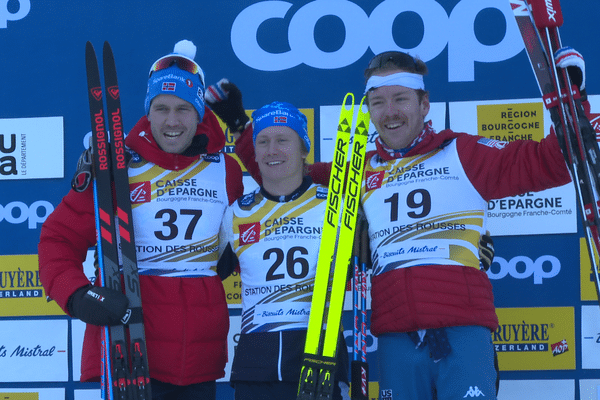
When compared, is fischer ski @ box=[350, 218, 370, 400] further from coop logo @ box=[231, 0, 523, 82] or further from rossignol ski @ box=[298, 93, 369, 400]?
coop logo @ box=[231, 0, 523, 82]

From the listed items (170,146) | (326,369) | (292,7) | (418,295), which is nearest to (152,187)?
(170,146)

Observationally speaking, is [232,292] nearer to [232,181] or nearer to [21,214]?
[232,181]

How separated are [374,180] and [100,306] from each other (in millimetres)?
1131

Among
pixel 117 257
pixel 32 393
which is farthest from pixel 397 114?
pixel 32 393

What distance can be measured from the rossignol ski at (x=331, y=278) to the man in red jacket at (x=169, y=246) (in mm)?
406

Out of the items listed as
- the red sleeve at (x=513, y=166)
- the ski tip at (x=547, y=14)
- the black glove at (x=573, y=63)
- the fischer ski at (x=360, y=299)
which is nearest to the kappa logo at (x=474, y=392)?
the fischer ski at (x=360, y=299)

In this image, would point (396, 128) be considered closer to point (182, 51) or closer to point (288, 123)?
point (288, 123)

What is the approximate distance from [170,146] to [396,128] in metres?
0.90

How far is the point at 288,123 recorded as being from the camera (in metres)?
2.17

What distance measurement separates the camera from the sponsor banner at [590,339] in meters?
3.06

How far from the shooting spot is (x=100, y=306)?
1.96m

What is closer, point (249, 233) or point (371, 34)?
point (249, 233)

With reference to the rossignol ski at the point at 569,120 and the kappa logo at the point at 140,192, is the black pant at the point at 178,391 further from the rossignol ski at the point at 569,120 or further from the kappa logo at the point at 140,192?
the rossignol ski at the point at 569,120

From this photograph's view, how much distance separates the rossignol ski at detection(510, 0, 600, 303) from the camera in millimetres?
1754
